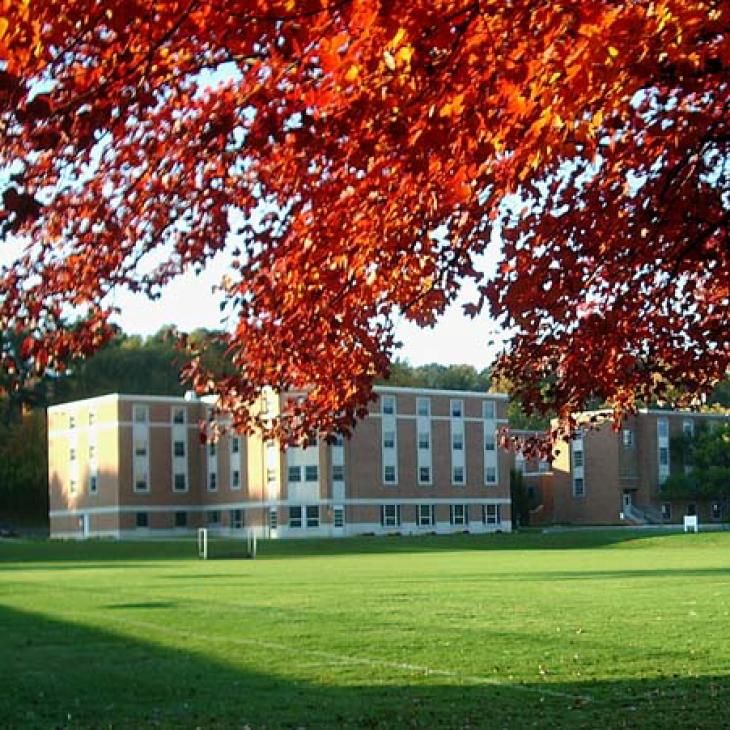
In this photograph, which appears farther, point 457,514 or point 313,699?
point 457,514

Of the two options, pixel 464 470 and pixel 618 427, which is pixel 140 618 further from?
pixel 464 470

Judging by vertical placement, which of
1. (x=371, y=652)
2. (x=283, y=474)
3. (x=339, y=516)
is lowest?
(x=339, y=516)

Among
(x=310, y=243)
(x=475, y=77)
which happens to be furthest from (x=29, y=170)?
(x=475, y=77)

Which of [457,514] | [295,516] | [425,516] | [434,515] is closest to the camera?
[295,516]

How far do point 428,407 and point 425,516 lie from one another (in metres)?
7.62

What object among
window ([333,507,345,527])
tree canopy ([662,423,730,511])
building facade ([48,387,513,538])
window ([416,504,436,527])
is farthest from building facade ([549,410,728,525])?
window ([333,507,345,527])

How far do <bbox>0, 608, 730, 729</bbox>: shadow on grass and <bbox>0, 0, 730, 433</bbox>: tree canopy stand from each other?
2668 mm

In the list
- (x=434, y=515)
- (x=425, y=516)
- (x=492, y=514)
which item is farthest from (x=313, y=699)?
(x=492, y=514)

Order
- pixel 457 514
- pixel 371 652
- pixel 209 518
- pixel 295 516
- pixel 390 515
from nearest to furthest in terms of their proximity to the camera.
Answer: pixel 371 652 → pixel 295 516 → pixel 390 515 → pixel 457 514 → pixel 209 518

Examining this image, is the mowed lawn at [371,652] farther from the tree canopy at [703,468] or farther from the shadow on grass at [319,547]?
the tree canopy at [703,468]

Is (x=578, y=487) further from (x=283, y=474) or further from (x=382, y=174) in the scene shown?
(x=382, y=174)

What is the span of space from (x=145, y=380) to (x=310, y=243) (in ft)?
373

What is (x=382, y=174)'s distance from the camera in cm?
911

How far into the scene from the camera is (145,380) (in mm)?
121625
